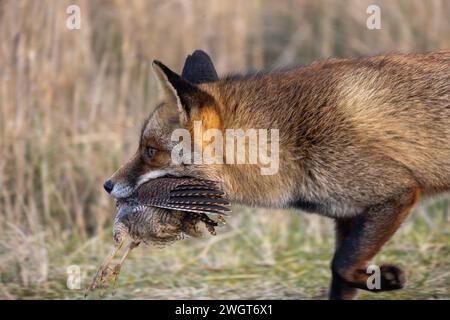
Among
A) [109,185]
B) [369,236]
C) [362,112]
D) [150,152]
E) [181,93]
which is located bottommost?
Result: [369,236]

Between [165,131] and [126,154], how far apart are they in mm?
3362

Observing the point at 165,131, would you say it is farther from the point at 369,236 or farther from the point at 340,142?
the point at 369,236

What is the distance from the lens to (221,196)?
550cm

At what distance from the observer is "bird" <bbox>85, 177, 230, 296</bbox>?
17.8 ft

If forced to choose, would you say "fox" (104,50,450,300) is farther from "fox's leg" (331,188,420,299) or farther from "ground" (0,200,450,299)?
"ground" (0,200,450,299)

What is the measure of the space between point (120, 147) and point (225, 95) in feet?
10.7

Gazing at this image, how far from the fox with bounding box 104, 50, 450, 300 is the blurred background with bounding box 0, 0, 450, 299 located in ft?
4.25

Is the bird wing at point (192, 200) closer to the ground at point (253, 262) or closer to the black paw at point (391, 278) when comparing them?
the black paw at point (391, 278)

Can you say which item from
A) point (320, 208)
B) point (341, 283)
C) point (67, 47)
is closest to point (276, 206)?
point (320, 208)

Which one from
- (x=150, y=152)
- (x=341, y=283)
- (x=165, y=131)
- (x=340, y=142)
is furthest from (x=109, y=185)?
(x=341, y=283)

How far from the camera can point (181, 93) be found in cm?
546

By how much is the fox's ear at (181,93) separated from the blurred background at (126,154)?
6.39 feet

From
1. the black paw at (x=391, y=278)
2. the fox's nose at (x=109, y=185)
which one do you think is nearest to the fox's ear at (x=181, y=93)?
the fox's nose at (x=109, y=185)

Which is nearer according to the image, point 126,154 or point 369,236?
point 369,236
